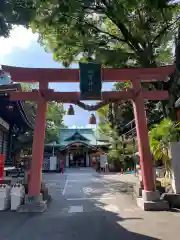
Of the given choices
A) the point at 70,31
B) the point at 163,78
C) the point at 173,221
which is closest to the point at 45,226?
the point at 173,221

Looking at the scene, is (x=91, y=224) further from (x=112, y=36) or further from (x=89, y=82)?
(x=112, y=36)

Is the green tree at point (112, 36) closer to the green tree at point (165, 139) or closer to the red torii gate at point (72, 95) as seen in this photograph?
the green tree at point (165, 139)

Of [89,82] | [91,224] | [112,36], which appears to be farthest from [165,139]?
[112,36]

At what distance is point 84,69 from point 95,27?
13.4 feet

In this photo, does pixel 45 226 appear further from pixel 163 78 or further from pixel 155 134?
pixel 163 78

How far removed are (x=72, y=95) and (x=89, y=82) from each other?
2.54ft

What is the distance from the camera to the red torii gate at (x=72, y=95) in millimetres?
7842

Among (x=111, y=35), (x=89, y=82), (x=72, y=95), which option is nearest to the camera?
(x=89, y=82)

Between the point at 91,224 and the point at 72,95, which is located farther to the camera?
the point at 72,95

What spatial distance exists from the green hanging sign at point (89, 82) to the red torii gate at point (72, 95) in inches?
10.7

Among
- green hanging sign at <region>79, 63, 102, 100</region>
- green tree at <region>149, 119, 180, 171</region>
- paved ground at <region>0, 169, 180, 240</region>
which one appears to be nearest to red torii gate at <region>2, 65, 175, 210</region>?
green hanging sign at <region>79, 63, 102, 100</region>

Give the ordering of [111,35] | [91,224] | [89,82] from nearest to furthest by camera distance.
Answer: [91,224] → [89,82] → [111,35]

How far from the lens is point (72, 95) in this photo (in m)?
8.41

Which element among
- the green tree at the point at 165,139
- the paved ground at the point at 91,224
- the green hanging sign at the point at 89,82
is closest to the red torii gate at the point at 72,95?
the green hanging sign at the point at 89,82
